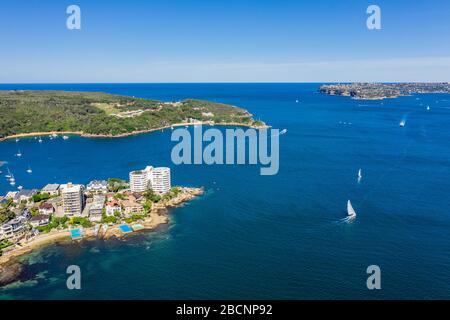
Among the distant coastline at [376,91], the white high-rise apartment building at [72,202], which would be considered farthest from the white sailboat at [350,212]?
the distant coastline at [376,91]

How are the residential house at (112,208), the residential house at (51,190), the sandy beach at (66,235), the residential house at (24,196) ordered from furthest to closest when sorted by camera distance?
1. the residential house at (51,190)
2. the residential house at (24,196)
3. the residential house at (112,208)
4. the sandy beach at (66,235)

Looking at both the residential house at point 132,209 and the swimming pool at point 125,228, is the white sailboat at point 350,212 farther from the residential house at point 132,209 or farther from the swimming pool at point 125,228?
the swimming pool at point 125,228

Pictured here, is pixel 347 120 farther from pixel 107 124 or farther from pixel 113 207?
pixel 113 207

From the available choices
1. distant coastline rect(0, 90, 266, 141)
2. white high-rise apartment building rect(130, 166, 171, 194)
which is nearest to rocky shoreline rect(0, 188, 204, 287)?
white high-rise apartment building rect(130, 166, 171, 194)

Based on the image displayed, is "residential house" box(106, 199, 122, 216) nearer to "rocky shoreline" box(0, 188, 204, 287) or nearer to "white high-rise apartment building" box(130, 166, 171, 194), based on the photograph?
"rocky shoreline" box(0, 188, 204, 287)
